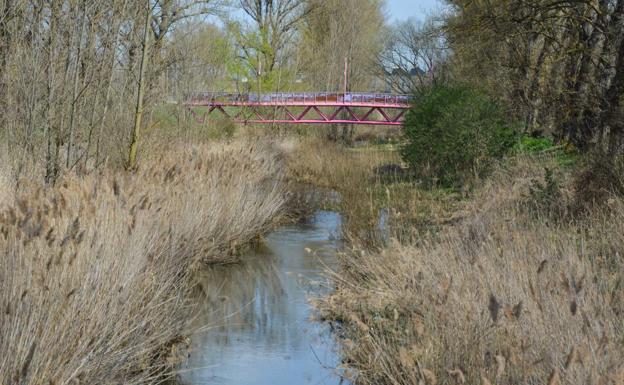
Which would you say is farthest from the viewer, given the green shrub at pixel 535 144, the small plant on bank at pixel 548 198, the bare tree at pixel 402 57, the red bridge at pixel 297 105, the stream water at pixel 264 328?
the bare tree at pixel 402 57

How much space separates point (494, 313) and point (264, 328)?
482 centimetres

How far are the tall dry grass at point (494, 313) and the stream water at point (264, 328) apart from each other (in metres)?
0.33

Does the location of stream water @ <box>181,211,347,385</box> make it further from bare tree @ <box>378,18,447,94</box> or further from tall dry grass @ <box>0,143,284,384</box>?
bare tree @ <box>378,18,447,94</box>

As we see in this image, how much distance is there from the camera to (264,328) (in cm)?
840

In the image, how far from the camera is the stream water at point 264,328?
7.00m

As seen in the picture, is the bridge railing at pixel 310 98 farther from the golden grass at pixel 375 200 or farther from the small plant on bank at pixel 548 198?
the small plant on bank at pixel 548 198

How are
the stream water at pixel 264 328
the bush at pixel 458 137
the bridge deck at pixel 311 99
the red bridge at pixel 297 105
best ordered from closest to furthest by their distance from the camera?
the stream water at pixel 264 328 → the bush at pixel 458 137 → the bridge deck at pixel 311 99 → the red bridge at pixel 297 105

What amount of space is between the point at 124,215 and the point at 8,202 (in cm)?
144

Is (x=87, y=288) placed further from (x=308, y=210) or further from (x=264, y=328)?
(x=308, y=210)

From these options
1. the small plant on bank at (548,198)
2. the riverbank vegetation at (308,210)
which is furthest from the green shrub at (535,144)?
the small plant on bank at (548,198)

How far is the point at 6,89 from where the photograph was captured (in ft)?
33.9

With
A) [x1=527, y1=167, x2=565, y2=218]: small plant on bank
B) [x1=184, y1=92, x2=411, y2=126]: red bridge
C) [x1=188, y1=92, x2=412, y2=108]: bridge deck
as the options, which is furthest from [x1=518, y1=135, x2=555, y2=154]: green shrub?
[x1=188, y1=92, x2=412, y2=108]: bridge deck

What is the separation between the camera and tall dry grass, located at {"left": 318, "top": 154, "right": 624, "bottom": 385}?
4156 millimetres

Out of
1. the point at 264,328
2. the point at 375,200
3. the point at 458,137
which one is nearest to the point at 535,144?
the point at 458,137
